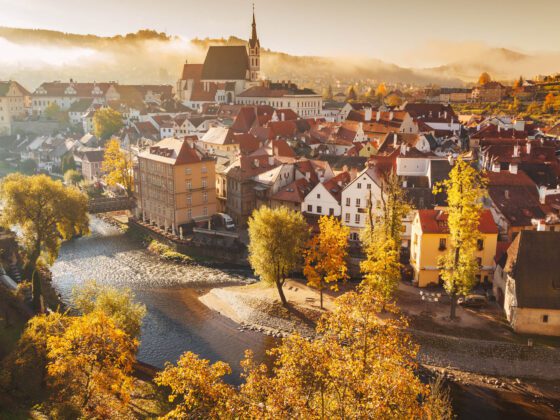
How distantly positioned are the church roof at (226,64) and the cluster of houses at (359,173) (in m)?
20.1

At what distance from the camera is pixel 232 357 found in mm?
30734

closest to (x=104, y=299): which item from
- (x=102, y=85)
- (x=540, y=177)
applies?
(x=540, y=177)

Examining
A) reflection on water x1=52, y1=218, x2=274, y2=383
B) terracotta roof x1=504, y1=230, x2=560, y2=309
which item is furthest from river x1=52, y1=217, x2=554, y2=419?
terracotta roof x1=504, y1=230, x2=560, y2=309

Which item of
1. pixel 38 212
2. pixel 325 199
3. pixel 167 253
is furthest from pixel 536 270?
pixel 38 212

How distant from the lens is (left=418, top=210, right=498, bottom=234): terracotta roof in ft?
118

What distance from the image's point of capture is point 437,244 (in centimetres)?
3625

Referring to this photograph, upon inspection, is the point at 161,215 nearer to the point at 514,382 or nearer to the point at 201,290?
the point at 201,290

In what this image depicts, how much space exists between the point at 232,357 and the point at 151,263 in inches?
793

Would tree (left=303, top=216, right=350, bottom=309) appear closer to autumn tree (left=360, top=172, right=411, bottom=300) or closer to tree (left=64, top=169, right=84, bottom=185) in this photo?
autumn tree (left=360, top=172, right=411, bottom=300)

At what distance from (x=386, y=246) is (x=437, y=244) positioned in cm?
581

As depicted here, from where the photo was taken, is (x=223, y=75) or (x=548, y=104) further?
(x=223, y=75)

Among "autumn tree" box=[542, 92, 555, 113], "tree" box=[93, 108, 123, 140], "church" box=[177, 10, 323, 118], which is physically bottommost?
"tree" box=[93, 108, 123, 140]

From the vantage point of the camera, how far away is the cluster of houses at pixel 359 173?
34.2m

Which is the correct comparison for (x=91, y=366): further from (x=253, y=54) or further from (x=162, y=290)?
(x=253, y=54)
